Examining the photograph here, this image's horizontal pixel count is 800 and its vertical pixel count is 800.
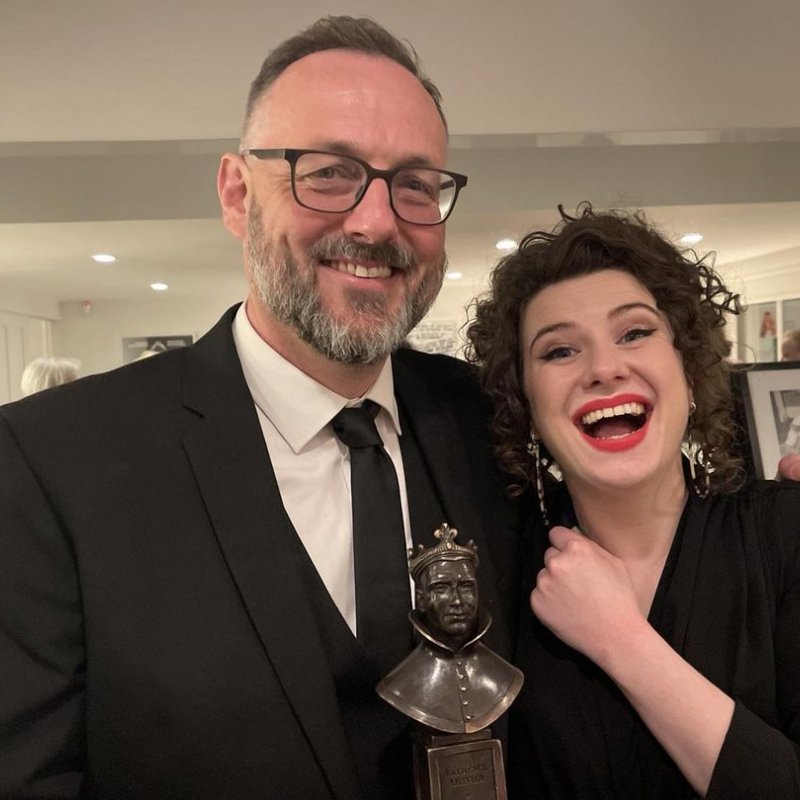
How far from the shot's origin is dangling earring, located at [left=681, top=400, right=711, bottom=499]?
4.55 ft

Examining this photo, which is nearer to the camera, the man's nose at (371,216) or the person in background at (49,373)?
the man's nose at (371,216)

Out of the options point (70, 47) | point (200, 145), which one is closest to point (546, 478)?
point (200, 145)

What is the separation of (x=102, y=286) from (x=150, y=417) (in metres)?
7.14

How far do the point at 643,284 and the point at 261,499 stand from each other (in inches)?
30.5

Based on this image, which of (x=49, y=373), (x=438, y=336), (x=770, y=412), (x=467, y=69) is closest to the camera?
(x=770, y=412)

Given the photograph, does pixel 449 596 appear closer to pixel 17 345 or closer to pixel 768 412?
pixel 768 412

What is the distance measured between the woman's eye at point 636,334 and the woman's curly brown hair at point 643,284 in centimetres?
5

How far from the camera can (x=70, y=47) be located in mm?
2240

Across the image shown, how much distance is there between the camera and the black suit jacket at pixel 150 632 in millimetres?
1091

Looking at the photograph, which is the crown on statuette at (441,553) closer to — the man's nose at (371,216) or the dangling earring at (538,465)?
the dangling earring at (538,465)

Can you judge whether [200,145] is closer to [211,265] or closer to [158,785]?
[158,785]

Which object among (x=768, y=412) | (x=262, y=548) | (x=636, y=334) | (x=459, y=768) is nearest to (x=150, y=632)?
(x=262, y=548)

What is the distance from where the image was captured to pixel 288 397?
1.29 m

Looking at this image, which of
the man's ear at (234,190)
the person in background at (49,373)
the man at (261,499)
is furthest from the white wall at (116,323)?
the man at (261,499)
